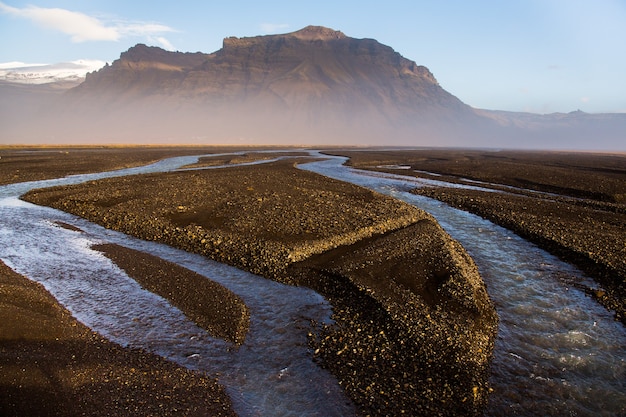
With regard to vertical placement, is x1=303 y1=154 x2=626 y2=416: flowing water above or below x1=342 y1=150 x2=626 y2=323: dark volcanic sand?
below

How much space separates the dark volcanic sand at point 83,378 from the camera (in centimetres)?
797

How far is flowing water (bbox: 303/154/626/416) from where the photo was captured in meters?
9.12

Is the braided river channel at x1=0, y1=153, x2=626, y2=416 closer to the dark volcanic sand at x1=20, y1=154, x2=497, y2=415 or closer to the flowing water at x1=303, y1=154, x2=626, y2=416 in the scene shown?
the flowing water at x1=303, y1=154, x2=626, y2=416

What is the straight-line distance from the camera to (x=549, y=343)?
11625mm

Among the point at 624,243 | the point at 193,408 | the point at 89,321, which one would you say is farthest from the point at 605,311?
the point at 89,321

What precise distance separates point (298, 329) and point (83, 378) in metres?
5.91

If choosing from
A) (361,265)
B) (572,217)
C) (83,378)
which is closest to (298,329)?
(361,265)

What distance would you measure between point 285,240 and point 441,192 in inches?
949

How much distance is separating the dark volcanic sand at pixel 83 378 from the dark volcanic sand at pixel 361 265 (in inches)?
146

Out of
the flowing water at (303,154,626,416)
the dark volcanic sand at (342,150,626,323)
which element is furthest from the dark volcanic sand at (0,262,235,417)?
the dark volcanic sand at (342,150,626,323)

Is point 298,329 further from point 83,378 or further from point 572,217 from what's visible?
point 572,217

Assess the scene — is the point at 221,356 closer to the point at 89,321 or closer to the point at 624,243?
the point at 89,321

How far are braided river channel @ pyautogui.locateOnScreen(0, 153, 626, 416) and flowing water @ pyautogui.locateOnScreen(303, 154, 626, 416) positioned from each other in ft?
0.11

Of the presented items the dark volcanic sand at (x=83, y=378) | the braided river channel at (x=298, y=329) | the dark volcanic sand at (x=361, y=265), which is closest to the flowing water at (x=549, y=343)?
the braided river channel at (x=298, y=329)
